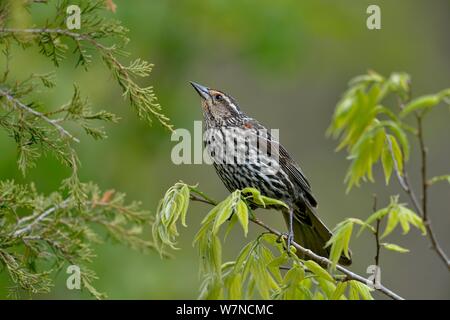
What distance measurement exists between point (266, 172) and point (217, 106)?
0.85 meters

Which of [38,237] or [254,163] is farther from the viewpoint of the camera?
[254,163]

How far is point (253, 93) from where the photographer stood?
1230cm

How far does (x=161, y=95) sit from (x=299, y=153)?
13.7ft

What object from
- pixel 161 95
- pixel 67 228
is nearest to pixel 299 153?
pixel 161 95

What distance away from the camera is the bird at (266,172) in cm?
521

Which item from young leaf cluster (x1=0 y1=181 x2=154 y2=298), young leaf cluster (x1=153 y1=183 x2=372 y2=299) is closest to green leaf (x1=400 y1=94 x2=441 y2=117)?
young leaf cluster (x1=153 y1=183 x2=372 y2=299)

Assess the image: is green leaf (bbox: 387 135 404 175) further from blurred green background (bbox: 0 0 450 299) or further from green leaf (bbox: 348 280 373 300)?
blurred green background (bbox: 0 0 450 299)

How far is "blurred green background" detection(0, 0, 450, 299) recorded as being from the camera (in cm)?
793

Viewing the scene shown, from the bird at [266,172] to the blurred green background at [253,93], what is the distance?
1.57m

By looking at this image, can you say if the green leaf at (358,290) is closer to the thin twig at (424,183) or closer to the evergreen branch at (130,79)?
the thin twig at (424,183)

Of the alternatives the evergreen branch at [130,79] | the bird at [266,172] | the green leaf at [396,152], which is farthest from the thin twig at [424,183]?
the bird at [266,172]

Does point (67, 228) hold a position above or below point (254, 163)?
below

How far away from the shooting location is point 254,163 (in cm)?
523

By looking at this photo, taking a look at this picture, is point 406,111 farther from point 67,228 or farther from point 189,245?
point 189,245
